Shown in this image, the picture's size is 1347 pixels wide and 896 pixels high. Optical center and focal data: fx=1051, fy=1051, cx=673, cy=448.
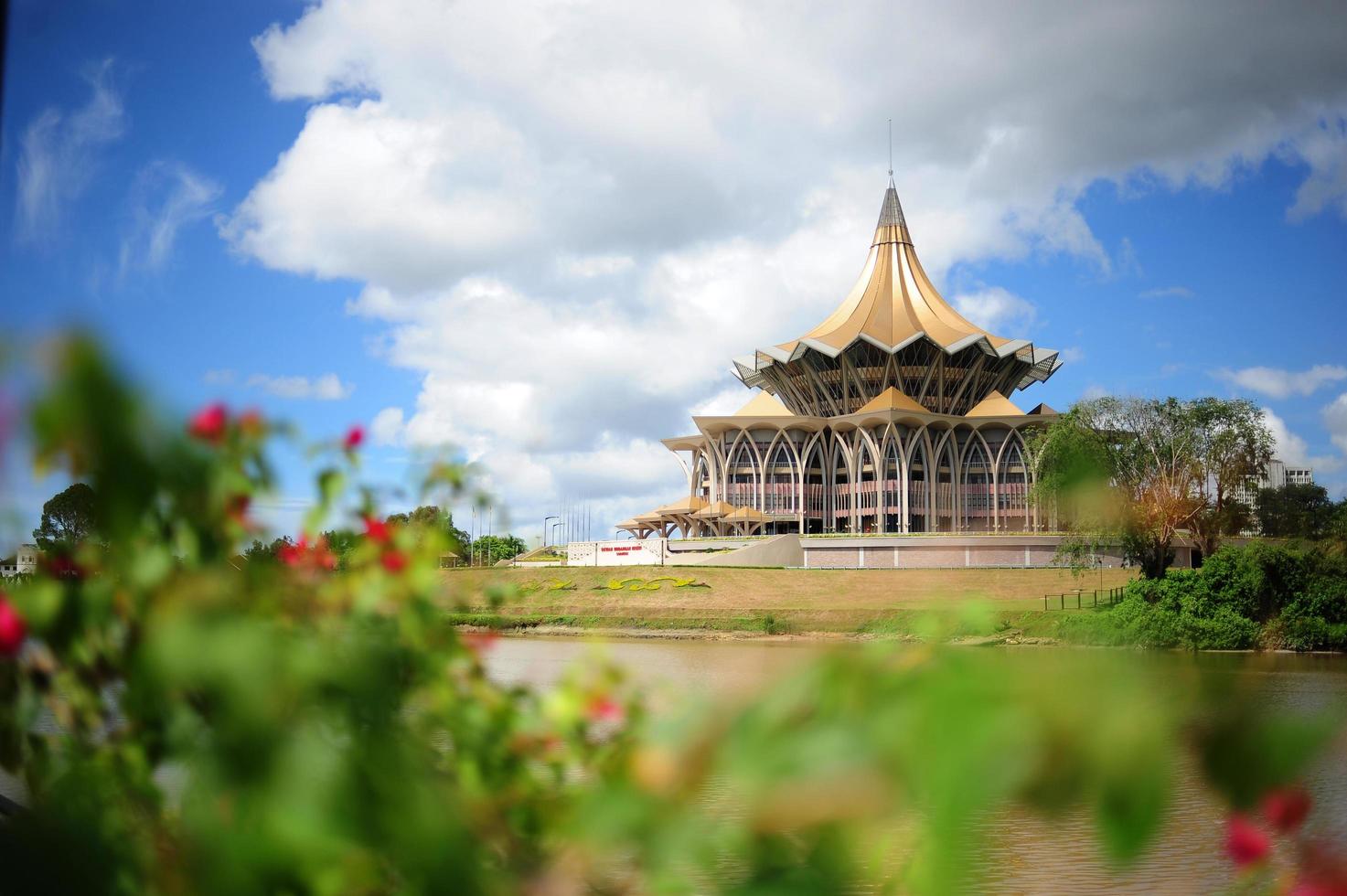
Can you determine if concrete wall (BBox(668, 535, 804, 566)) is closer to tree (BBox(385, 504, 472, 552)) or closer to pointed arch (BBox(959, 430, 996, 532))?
pointed arch (BBox(959, 430, 996, 532))

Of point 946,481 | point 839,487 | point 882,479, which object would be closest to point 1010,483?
point 946,481

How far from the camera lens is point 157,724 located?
94cm

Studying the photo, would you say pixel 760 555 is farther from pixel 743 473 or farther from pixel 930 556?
pixel 743 473

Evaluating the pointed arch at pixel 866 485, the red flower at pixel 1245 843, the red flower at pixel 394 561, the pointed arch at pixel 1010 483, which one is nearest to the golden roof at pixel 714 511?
the pointed arch at pixel 866 485

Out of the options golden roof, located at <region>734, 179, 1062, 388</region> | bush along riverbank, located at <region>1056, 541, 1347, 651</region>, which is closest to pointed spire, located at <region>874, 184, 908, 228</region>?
golden roof, located at <region>734, 179, 1062, 388</region>

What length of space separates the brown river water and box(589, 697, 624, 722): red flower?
0.19ft

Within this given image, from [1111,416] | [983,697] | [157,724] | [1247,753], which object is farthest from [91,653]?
[1111,416]

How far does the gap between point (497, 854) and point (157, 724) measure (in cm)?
34

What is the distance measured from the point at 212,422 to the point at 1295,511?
163 feet

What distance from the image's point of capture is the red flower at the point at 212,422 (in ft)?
3.32

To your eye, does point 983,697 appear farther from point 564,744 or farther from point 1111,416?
point 1111,416

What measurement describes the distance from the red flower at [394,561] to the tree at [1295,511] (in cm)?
3021

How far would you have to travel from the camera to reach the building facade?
5631 centimetres

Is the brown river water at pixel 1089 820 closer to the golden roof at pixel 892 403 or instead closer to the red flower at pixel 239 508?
the red flower at pixel 239 508
